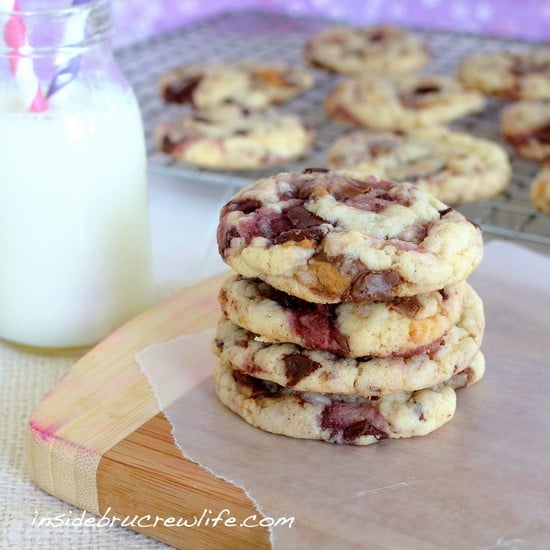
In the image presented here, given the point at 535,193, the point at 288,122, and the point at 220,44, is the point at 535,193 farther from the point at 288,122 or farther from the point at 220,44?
the point at 220,44

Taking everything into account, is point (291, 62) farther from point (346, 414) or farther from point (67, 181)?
point (346, 414)

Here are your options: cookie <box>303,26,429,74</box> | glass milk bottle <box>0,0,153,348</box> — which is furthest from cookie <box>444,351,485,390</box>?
cookie <box>303,26,429,74</box>

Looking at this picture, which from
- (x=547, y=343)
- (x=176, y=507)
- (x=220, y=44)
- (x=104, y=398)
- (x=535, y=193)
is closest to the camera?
(x=176, y=507)

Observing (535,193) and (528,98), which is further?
(528,98)

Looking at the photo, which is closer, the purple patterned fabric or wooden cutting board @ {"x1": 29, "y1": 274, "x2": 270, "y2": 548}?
wooden cutting board @ {"x1": 29, "y1": 274, "x2": 270, "y2": 548}

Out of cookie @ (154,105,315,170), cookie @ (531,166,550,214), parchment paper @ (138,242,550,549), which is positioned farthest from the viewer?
cookie @ (154,105,315,170)

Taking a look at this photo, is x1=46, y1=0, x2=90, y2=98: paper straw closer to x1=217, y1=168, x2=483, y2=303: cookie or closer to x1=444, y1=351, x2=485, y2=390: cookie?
x1=217, y1=168, x2=483, y2=303: cookie

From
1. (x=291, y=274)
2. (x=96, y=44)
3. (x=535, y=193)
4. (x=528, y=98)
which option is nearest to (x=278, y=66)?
(x=528, y=98)

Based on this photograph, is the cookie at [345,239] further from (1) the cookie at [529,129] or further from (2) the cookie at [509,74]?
(2) the cookie at [509,74]
